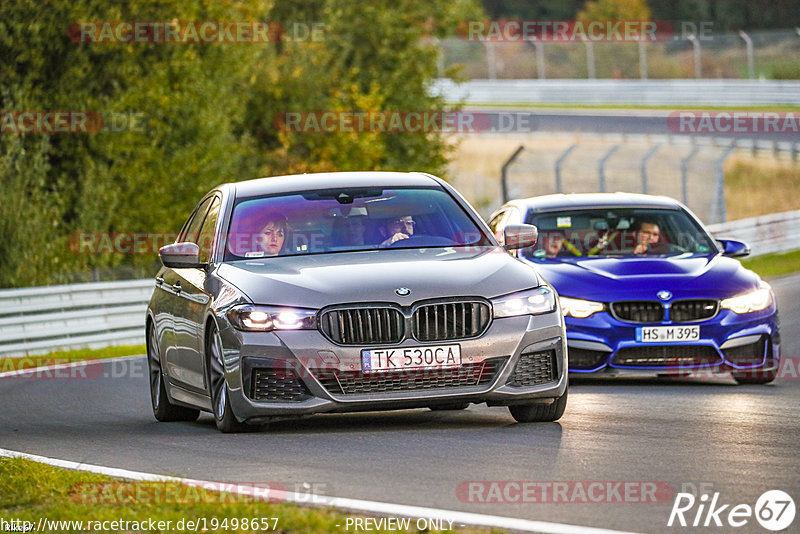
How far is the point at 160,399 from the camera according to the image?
1136 cm

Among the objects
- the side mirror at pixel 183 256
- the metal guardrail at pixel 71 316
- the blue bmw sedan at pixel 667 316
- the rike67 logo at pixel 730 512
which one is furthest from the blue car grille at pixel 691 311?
the metal guardrail at pixel 71 316

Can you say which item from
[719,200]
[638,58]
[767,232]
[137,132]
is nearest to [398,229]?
[137,132]

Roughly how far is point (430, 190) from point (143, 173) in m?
22.1

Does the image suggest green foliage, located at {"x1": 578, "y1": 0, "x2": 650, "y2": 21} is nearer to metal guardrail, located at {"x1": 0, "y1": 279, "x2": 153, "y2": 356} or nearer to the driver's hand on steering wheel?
metal guardrail, located at {"x1": 0, "y1": 279, "x2": 153, "y2": 356}

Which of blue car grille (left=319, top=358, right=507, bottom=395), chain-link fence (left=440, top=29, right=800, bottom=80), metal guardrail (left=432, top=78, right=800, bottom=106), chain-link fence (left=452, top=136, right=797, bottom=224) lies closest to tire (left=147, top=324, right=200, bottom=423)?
blue car grille (left=319, top=358, right=507, bottom=395)

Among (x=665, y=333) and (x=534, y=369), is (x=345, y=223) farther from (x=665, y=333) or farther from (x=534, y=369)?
(x=665, y=333)

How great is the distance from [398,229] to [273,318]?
53.2 inches

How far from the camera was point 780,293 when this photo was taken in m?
24.8

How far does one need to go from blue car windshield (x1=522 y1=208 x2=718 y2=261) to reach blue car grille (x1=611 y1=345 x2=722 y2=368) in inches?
55.3

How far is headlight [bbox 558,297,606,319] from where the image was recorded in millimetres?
13047

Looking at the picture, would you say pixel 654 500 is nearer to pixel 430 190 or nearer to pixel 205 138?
pixel 430 190

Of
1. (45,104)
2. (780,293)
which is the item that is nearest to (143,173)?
(45,104)

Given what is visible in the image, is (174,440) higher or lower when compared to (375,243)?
lower

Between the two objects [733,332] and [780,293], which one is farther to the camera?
[780,293]
